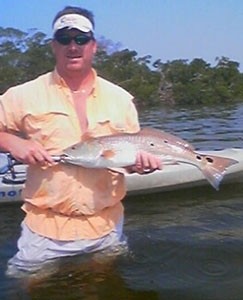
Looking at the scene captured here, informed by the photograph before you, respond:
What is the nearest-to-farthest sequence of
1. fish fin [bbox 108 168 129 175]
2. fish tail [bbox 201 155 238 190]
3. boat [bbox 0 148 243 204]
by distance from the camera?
1. fish fin [bbox 108 168 129 175]
2. fish tail [bbox 201 155 238 190]
3. boat [bbox 0 148 243 204]

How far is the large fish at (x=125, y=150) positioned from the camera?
3.08 meters

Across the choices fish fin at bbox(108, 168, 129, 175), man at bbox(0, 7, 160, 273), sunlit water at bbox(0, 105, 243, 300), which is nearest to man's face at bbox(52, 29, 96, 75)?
man at bbox(0, 7, 160, 273)

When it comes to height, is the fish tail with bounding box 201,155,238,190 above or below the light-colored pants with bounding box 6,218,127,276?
above

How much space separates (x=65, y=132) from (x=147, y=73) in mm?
53894

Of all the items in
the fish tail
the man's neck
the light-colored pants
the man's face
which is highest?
the man's face

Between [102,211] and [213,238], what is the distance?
280cm

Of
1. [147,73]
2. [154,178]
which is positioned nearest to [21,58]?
[147,73]

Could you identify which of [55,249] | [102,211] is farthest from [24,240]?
[102,211]

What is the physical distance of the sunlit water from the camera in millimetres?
4145

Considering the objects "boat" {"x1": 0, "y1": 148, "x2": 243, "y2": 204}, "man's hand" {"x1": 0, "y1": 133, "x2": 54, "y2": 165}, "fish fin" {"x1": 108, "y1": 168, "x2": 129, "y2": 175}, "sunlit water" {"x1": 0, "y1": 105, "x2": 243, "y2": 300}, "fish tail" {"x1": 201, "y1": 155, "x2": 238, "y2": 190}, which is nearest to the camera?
"man's hand" {"x1": 0, "y1": 133, "x2": 54, "y2": 165}

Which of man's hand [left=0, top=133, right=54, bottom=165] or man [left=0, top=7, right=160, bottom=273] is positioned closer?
man's hand [left=0, top=133, right=54, bottom=165]

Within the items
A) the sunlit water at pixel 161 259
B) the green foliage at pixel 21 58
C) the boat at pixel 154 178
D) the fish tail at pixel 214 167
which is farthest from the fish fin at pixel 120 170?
the green foliage at pixel 21 58

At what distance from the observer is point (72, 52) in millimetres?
3074

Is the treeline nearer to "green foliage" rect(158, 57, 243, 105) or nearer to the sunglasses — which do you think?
"green foliage" rect(158, 57, 243, 105)
